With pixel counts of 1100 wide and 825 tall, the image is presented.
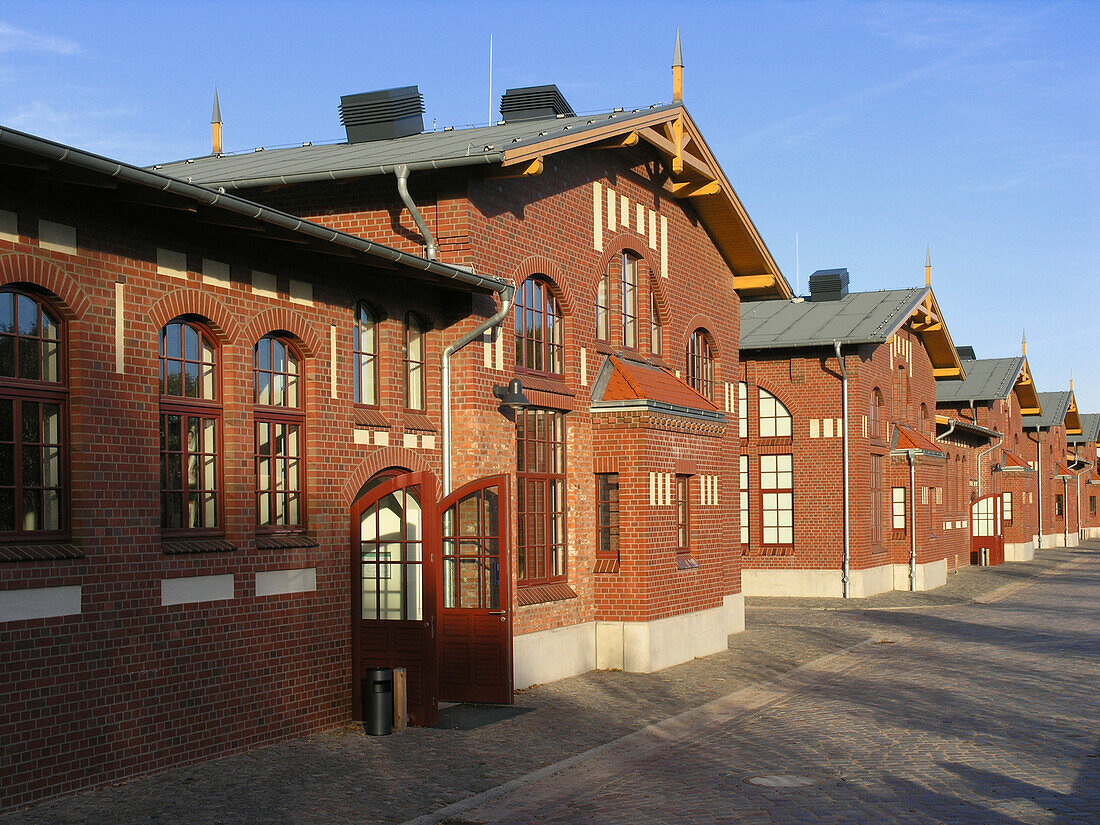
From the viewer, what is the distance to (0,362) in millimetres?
9289

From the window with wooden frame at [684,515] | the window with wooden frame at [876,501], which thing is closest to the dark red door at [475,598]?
the window with wooden frame at [684,515]

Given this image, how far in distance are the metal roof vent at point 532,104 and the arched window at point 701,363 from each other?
4.49 meters

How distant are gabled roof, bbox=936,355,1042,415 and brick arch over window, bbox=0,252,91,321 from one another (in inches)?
1592

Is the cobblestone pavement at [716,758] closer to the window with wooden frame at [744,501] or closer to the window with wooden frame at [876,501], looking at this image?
the window with wooden frame at [744,501]

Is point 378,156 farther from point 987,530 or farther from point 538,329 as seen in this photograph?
point 987,530

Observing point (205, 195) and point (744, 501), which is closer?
point (205, 195)

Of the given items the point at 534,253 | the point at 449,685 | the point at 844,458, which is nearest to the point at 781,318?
the point at 844,458

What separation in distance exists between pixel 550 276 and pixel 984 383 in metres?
36.0

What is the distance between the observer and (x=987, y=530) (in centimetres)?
5072

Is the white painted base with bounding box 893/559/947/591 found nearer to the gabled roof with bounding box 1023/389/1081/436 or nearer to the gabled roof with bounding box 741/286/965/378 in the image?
the gabled roof with bounding box 741/286/965/378

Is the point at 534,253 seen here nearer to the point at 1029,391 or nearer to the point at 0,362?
the point at 0,362

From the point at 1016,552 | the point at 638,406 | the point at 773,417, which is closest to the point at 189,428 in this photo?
the point at 638,406

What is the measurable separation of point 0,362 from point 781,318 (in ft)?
84.3

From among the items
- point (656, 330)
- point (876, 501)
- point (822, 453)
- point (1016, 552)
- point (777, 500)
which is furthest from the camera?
point (1016, 552)
